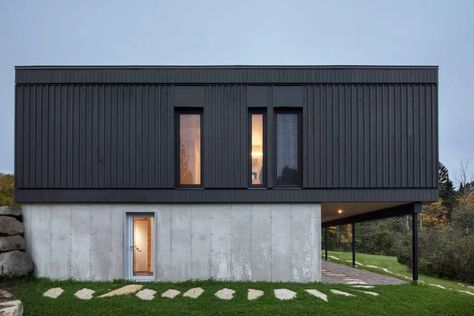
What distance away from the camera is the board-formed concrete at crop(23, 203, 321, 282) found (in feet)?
34.2

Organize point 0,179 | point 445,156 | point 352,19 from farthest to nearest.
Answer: point 445,156, point 352,19, point 0,179

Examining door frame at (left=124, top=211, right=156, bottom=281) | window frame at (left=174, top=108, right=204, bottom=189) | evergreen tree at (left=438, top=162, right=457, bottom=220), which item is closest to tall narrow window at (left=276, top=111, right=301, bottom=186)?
window frame at (left=174, top=108, right=204, bottom=189)

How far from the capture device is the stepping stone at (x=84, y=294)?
882cm

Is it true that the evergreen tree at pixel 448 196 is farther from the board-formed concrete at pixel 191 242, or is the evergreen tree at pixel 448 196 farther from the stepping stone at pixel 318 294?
the stepping stone at pixel 318 294

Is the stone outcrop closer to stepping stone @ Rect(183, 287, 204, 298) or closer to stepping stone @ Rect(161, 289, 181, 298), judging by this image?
stepping stone @ Rect(161, 289, 181, 298)

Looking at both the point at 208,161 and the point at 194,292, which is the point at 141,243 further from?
the point at 208,161

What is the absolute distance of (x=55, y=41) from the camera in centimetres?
7781

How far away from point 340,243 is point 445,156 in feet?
266

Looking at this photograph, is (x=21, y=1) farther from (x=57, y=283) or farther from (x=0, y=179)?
(x=57, y=283)

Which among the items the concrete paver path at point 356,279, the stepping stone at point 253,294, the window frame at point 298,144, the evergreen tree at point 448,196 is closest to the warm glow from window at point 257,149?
the window frame at point 298,144

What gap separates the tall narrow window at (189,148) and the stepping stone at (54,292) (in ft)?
11.9

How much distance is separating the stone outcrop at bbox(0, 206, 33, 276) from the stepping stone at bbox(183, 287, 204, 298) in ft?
13.5

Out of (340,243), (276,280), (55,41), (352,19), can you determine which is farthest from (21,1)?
(276,280)

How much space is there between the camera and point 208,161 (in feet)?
35.0
